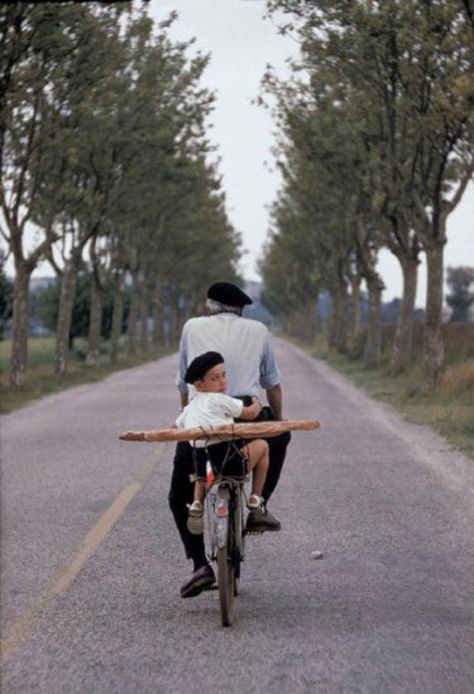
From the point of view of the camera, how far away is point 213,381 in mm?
6734

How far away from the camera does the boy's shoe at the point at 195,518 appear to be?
6.73m

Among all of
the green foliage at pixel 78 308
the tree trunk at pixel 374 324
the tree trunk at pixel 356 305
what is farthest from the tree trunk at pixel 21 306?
the green foliage at pixel 78 308

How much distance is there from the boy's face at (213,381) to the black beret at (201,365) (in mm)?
23

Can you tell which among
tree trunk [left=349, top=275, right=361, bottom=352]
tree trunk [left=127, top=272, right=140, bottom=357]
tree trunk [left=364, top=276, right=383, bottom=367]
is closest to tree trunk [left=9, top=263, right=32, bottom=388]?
tree trunk [left=364, top=276, right=383, bottom=367]

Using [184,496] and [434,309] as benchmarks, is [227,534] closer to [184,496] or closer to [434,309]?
Answer: [184,496]

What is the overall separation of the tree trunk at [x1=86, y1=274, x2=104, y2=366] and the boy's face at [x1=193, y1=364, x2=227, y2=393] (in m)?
38.4

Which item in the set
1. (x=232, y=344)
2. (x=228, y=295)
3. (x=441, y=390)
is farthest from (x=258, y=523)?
(x=441, y=390)

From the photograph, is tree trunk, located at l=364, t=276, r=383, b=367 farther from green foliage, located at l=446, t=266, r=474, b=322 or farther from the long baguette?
green foliage, located at l=446, t=266, r=474, b=322

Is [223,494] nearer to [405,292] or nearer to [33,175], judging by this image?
[33,175]

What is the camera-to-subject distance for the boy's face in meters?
6.73

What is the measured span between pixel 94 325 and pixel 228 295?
1543 inches

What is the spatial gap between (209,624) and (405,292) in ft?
96.8

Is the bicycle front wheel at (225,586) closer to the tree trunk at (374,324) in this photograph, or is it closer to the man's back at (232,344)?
the man's back at (232,344)

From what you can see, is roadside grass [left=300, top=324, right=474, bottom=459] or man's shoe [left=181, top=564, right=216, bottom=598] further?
roadside grass [left=300, top=324, right=474, bottom=459]
